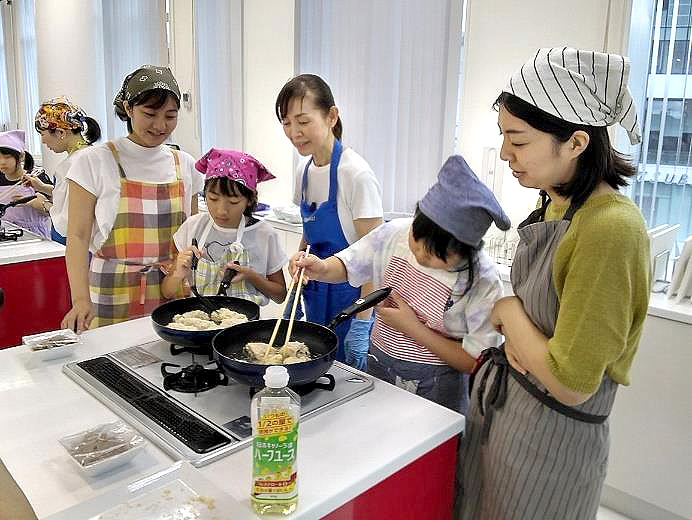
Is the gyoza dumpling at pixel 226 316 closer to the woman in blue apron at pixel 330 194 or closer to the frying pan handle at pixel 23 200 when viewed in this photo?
the woman in blue apron at pixel 330 194

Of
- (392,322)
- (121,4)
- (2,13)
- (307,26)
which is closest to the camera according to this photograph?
(392,322)

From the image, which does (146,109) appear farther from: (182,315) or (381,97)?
(381,97)

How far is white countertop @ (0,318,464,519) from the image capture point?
96 centimetres

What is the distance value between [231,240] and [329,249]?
319mm

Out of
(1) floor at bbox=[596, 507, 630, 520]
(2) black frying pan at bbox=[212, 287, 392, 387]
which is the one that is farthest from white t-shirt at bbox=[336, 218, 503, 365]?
(1) floor at bbox=[596, 507, 630, 520]

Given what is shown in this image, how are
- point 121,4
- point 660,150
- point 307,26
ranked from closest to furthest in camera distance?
1. point 660,150
2. point 307,26
3. point 121,4

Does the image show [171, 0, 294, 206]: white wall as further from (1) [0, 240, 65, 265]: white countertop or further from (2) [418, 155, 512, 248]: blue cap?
(2) [418, 155, 512, 248]: blue cap

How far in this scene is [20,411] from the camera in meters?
1.20

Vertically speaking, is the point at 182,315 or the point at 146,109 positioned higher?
the point at 146,109

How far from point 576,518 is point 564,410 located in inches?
9.5

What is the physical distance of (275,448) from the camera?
0.86 meters

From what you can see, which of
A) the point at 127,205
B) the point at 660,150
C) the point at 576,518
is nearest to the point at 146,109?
the point at 127,205

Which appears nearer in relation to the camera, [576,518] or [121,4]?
[576,518]

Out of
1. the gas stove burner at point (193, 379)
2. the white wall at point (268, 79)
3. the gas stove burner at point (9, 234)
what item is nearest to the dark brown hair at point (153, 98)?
the gas stove burner at point (193, 379)
